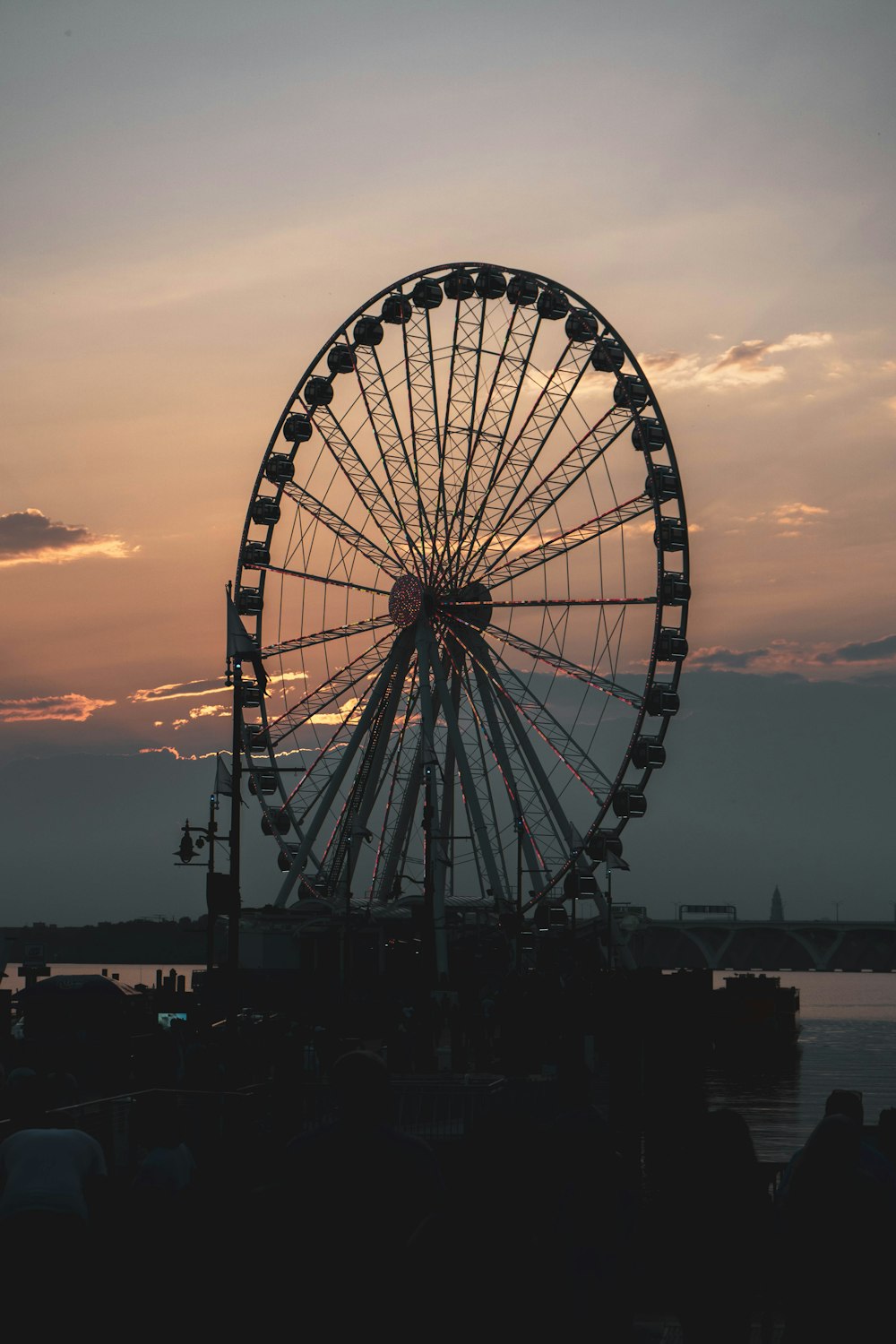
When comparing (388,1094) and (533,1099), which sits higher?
(388,1094)

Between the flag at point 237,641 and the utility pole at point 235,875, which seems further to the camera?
the flag at point 237,641

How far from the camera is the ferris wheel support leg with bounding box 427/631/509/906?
50.5m

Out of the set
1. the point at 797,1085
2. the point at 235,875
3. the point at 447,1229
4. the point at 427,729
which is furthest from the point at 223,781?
the point at 447,1229

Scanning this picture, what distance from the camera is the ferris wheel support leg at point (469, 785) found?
166ft

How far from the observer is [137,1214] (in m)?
9.16

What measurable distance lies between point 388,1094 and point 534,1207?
94 centimetres

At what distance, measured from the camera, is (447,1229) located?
5168 mm

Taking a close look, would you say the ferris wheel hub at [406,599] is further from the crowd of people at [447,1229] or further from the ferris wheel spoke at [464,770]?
the crowd of people at [447,1229]

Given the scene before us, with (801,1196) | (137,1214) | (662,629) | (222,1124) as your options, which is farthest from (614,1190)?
(662,629)

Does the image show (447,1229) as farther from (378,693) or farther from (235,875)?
(378,693)

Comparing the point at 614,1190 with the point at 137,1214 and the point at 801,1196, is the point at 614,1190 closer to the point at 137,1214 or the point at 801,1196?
the point at 801,1196

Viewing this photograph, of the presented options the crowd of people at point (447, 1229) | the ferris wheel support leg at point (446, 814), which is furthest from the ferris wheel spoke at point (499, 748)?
the crowd of people at point (447, 1229)

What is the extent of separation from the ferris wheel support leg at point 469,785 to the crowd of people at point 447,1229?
123ft

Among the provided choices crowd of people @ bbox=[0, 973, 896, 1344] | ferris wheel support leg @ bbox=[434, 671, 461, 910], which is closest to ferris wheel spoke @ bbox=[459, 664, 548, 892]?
ferris wheel support leg @ bbox=[434, 671, 461, 910]
